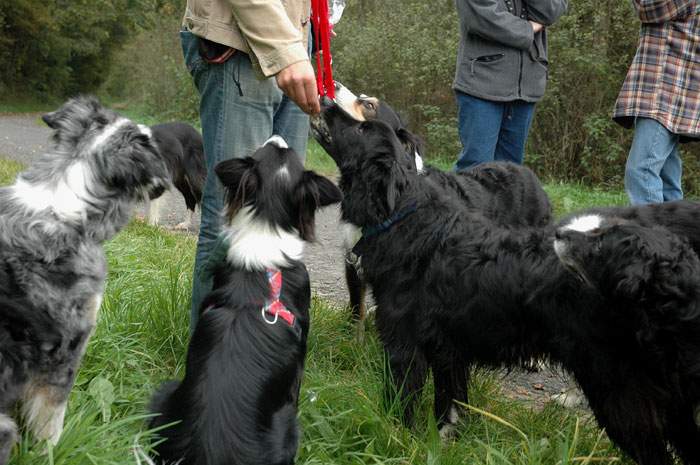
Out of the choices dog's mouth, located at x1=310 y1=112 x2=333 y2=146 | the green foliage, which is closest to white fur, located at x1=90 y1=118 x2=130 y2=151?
dog's mouth, located at x1=310 y1=112 x2=333 y2=146

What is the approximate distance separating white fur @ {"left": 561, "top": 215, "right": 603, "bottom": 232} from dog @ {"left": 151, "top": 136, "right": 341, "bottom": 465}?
40.8 inches

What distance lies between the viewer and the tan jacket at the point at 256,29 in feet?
9.28

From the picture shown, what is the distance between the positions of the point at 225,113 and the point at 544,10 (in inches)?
107

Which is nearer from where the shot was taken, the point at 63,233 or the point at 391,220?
the point at 63,233

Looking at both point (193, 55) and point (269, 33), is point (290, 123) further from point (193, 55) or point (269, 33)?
point (269, 33)

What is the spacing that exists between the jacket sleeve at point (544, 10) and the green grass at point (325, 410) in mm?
2520

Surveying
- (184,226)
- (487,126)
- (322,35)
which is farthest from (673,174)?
(184,226)

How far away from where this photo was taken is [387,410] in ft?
10.6

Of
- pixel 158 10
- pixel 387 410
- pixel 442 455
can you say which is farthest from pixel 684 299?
pixel 158 10

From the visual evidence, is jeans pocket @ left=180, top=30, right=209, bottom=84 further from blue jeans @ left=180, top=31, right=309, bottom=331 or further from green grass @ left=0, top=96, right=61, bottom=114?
green grass @ left=0, top=96, right=61, bottom=114

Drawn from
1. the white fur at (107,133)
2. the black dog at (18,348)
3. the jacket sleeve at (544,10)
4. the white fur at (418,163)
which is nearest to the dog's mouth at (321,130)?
the white fur at (418,163)

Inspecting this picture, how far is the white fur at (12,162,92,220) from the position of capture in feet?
8.60

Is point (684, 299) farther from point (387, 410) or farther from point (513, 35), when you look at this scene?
point (513, 35)

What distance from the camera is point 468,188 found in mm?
4410
